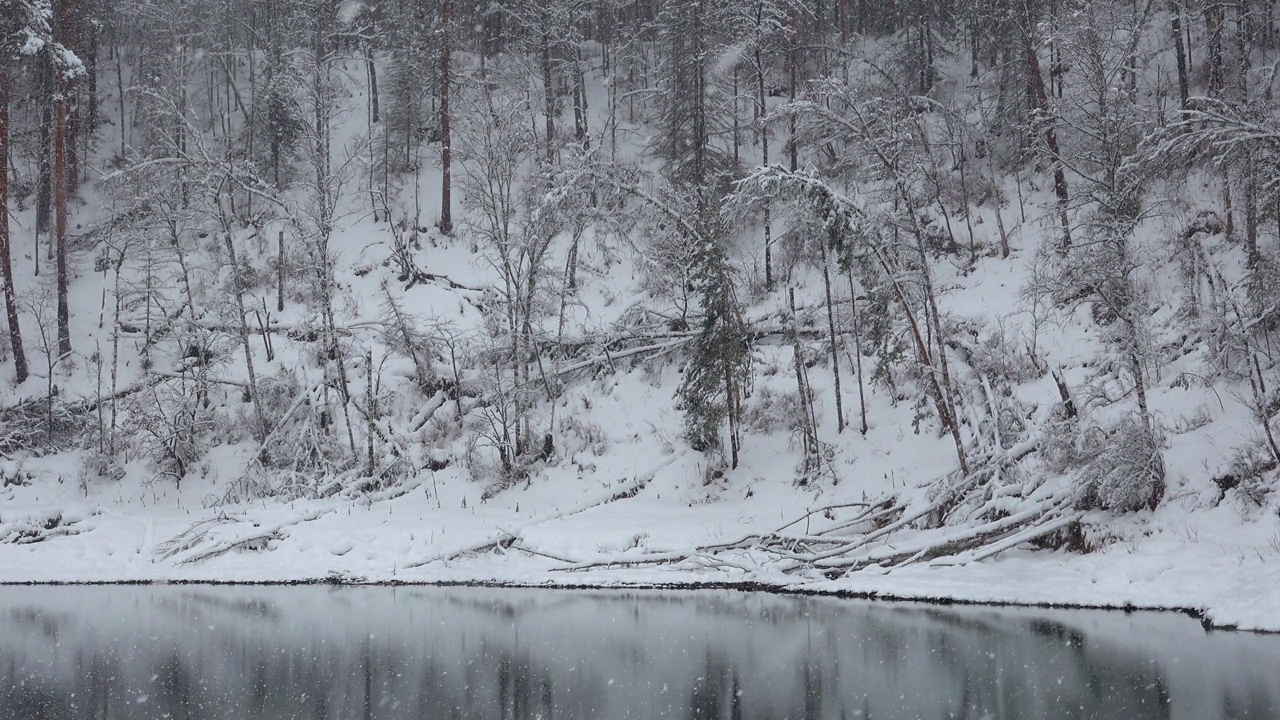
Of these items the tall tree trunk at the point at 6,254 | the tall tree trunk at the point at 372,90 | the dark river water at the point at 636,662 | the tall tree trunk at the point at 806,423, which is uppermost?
the tall tree trunk at the point at 372,90

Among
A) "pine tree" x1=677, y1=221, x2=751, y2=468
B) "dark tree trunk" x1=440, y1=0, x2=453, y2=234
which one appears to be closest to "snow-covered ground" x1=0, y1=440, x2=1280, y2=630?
"pine tree" x1=677, y1=221, x2=751, y2=468

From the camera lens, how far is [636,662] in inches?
462

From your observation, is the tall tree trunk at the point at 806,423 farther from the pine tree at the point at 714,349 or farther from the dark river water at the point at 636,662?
the dark river water at the point at 636,662

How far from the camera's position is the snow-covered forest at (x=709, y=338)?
15.2 meters

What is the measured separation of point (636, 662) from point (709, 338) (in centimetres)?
1084

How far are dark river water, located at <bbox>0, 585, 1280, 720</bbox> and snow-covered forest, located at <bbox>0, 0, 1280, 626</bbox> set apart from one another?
67.1 inches

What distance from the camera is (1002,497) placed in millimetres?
16203

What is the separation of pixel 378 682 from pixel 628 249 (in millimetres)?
24857

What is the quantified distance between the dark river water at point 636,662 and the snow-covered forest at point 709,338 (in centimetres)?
171

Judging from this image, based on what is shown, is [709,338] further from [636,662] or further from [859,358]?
[636,662]

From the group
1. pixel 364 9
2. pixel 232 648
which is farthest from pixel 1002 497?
pixel 364 9

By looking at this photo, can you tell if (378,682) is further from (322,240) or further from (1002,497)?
(322,240)

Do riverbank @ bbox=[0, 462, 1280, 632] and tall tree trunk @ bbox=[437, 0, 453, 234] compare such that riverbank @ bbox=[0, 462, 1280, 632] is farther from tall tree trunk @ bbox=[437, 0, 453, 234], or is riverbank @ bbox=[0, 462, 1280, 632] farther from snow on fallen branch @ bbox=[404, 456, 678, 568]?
tall tree trunk @ bbox=[437, 0, 453, 234]

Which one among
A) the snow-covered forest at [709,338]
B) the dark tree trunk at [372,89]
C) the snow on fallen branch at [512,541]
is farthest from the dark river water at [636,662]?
the dark tree trunk at [372,89]
